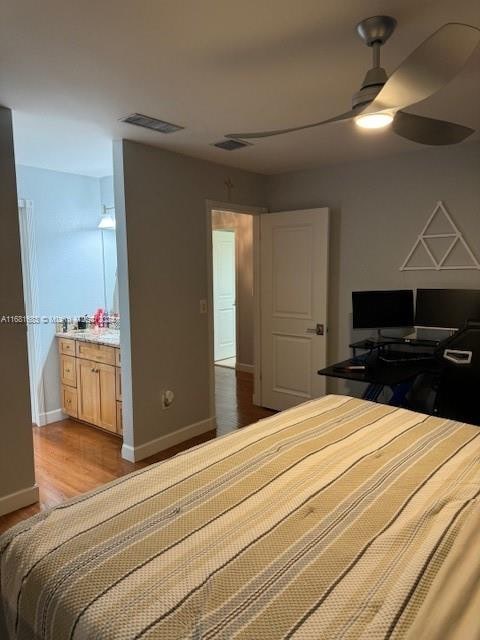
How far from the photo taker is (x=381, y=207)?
150 inches

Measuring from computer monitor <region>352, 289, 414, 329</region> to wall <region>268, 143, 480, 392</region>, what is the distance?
213 millimetres

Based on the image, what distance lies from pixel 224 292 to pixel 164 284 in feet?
11.6

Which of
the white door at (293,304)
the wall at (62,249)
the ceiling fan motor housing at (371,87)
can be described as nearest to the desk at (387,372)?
the white door at (293,304)

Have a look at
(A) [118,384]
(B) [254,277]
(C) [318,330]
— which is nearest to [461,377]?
(C) [318,330]

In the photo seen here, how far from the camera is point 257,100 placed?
2438mm

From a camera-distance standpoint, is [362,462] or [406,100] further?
[362,462]

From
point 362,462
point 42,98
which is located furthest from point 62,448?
point 362,462

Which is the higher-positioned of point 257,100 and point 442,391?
point 257,100

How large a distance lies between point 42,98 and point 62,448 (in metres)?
2.63

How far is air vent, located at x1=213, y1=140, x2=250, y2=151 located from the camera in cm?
325

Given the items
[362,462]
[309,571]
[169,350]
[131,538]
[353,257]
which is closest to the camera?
[309,571]

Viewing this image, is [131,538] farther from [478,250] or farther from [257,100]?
[478,250]

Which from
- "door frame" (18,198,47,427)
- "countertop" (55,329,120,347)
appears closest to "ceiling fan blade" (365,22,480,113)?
"countertop" (55,329,120,347)

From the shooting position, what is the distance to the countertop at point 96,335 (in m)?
3.78
